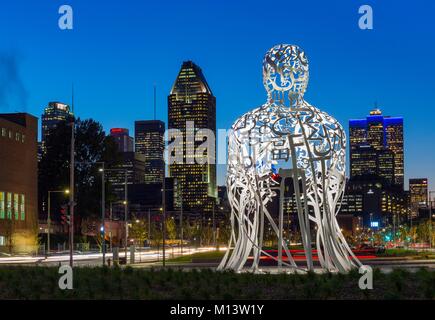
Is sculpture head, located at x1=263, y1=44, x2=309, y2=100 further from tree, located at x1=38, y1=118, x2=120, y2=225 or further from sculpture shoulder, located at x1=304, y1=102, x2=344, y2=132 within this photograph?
tree, located at x1=38, y1=118, x2=120, y2=225

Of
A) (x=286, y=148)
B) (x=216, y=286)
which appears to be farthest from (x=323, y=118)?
(x=216, y=286)

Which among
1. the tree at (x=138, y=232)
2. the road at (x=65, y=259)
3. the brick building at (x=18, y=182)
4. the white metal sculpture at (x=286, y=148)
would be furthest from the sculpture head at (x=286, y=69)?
the tree at (x=138, y=232)

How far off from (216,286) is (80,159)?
81.7 meters

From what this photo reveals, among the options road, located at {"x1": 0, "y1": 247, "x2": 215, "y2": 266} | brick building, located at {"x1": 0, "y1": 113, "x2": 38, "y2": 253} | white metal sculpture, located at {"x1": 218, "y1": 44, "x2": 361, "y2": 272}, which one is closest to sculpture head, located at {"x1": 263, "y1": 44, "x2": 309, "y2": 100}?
white metal sculpture, located at {"x1": 218, "y1": 44, "x2": 361, "y2": 272}

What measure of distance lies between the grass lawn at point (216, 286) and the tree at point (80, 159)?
71.8 meters

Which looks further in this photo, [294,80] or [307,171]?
[307,171]

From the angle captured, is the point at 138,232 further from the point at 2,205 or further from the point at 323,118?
the point at 323,118

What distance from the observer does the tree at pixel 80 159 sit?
9534 centimetres

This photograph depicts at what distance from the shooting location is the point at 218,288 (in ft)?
65.1

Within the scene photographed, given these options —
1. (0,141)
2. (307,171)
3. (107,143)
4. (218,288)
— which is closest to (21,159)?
(0,141)
